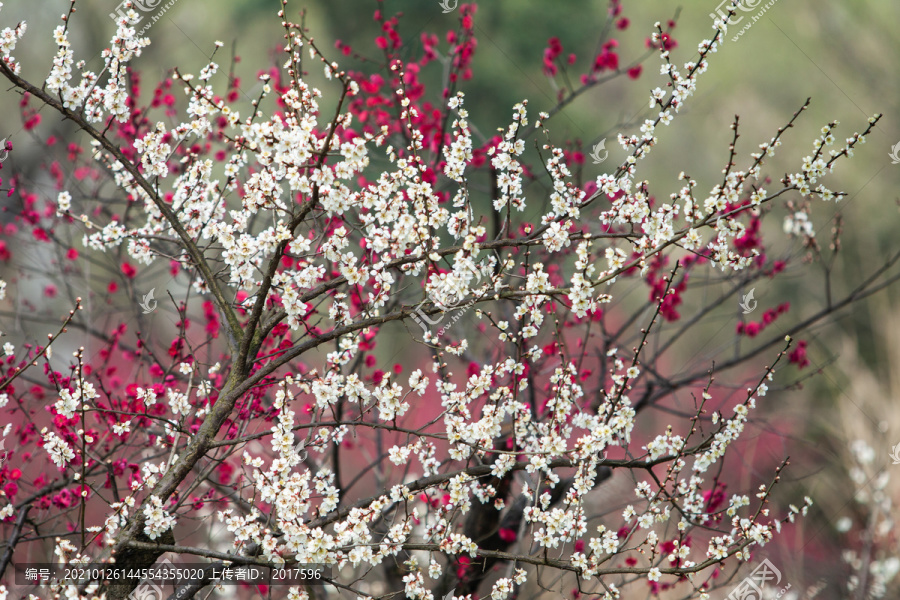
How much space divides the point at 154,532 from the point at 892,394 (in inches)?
249

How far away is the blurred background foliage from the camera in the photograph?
26.5 feet

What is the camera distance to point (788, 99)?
1340cm

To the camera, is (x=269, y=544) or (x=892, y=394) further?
(x=892, y=394)

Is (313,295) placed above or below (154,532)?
above

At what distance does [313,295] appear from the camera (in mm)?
2426

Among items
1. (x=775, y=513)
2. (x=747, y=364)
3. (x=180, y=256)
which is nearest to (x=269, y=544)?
(x=180, y=256)

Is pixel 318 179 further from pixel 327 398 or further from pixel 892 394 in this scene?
pixel 892 394

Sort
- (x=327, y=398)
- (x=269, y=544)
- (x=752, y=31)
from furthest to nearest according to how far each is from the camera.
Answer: (x=752, y=31), (x=327, y=398), (x=269, y=544)

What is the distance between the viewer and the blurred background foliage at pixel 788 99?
8.07 meters
